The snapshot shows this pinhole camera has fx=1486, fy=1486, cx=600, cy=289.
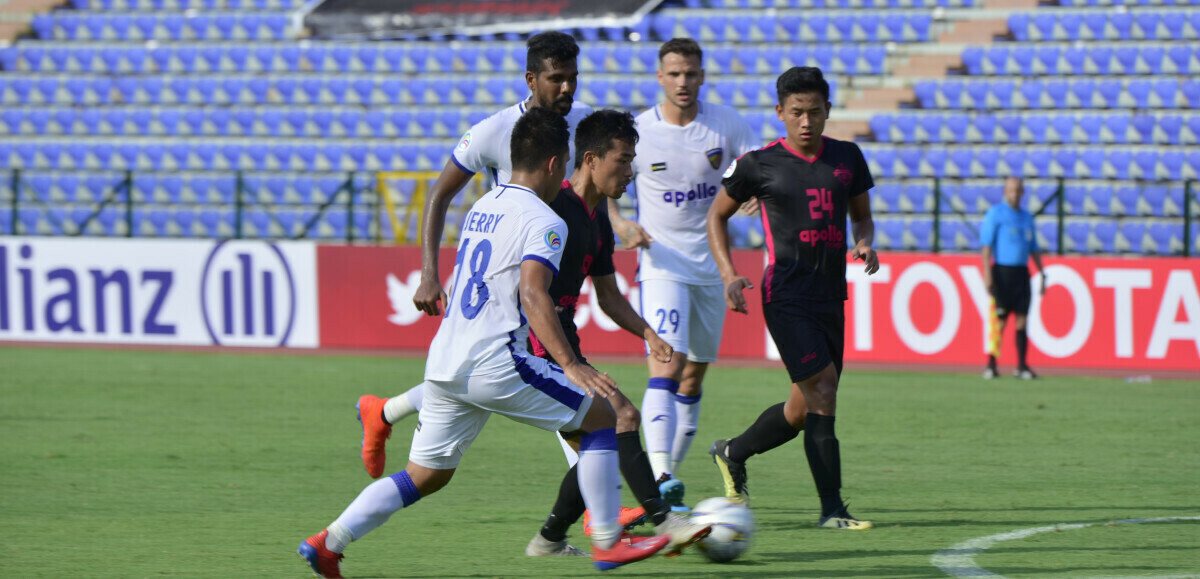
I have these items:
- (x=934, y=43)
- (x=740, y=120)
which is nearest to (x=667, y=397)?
(x=740, y=120)

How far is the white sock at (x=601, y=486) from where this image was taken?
534cm

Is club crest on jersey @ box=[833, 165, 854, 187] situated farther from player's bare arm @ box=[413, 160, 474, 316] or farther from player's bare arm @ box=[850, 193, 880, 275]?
player's bare arm @ box=[413, 160, 474, 316]

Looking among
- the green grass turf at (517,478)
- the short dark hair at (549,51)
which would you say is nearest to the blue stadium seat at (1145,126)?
the green grass turf at (517,478)

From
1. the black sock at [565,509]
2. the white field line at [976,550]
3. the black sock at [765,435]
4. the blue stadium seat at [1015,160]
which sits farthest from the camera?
the blue stadium seat at [1015,160]

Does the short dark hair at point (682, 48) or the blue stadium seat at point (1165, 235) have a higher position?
the short dark hair at point (682, 48)

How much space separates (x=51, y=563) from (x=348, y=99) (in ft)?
57.2

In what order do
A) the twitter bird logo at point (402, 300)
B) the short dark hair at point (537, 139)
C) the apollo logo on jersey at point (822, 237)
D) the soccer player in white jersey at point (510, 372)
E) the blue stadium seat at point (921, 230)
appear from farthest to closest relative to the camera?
the blue stadium seat at point (921, 230) < the twitter bird logo at point (402, 300) < the apollo logo on jersey at point (822, 237) < the short dark hair at point (537, 139) < the soccer player in white jersey at point (510, 372)

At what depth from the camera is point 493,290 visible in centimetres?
524

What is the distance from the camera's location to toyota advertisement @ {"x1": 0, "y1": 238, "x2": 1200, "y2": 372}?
14.4m

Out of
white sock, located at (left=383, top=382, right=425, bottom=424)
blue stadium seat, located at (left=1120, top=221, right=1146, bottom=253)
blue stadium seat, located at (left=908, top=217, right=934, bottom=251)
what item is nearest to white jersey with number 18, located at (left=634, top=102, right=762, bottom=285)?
white sock, located at (left=383, top=382, right=425, bottom=424)

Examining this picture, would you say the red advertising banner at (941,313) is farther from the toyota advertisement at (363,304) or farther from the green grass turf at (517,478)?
the green grass turf at (517,478)

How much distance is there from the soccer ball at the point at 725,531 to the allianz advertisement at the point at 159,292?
10960 mm

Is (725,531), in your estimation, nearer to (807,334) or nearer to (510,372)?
(510,372)

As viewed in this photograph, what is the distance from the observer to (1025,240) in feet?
46.1
